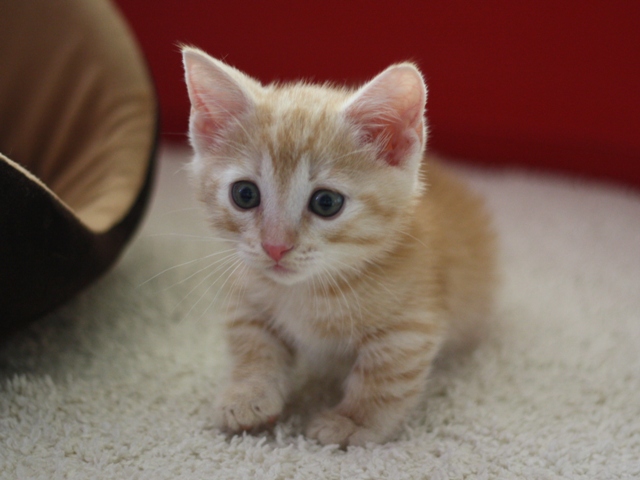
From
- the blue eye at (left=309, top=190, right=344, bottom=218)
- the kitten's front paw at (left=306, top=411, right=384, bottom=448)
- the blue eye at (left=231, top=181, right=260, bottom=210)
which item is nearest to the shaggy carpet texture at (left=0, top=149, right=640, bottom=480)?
the kitten's front paw at (left=306, top=411, right=384, bottom=448)

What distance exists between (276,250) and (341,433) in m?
0.36

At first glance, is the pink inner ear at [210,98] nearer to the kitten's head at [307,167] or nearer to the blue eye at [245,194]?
the kitten's head at [307,167]

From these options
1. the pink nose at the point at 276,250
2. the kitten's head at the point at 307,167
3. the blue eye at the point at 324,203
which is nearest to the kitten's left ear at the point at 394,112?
the kitten's head at the point at 307,167

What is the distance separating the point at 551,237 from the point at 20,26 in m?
1.70

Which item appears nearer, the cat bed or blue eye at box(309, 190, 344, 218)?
blue eye at box(309, 190, 344, 218)

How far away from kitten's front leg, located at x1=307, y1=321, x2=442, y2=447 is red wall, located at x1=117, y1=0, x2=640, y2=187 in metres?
1.52

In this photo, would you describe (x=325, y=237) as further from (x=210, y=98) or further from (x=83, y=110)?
(x=83, y=110)

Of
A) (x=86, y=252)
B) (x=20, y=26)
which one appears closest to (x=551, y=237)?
(x=86, y=252)

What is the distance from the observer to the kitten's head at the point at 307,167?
1.05 meters

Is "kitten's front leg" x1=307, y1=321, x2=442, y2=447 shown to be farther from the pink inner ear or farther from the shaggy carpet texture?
the pink inner ear

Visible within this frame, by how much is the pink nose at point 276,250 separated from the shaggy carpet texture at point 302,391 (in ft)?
0.58

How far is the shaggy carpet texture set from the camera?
110 cm

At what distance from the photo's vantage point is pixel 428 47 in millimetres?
2430

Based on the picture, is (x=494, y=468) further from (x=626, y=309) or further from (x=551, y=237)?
(x=551, y=237)
